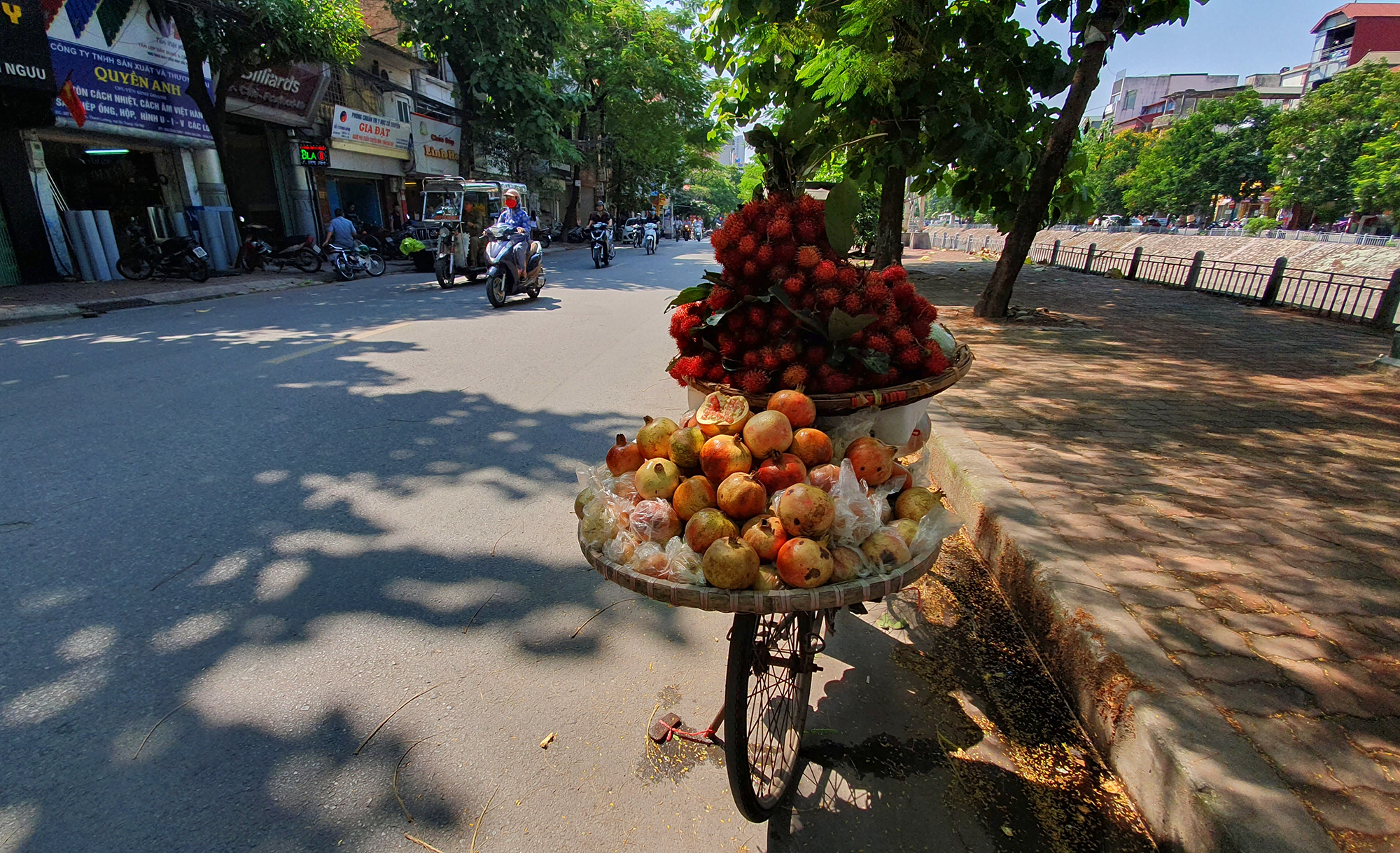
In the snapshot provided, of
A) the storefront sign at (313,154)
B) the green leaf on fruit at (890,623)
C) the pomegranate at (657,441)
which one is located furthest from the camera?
the storefront sign at (313,154)

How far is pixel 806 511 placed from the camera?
167 centimetres

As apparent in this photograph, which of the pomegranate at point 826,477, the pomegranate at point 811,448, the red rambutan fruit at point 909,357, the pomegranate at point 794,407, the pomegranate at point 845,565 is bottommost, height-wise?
the pomegranate at point 845,565

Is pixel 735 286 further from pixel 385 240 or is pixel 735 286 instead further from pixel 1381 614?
pixel 385 240

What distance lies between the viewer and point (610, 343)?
8.11m

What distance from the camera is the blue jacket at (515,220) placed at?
11.1 m

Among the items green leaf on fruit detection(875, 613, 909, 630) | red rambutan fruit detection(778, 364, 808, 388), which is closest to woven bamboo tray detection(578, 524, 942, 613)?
red rambutan fruit detection(778, 364, 808, 388)

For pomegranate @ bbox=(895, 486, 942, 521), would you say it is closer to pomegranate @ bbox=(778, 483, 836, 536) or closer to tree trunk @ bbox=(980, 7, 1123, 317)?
pomegranate @ bbox=(778, 483, 836, 536)

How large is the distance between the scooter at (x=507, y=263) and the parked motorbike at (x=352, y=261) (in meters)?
5.57

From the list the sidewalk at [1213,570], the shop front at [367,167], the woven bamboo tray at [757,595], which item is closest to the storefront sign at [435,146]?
the shop front at [367,167]

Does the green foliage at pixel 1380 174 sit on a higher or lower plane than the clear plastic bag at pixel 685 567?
higher

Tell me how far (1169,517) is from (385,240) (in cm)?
2050

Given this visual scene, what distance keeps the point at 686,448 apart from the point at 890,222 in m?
10.9

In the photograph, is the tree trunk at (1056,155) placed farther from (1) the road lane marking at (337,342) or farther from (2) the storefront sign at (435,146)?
(2) the storefront sign at (435,146)

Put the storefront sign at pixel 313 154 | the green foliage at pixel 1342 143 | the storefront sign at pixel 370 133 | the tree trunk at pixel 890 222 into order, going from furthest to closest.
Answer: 1. the green foliage at pixel 1342 143
2. the storefront sign at pixel 370 133
3. the storefront sign at pixel 313 154
4. the tree trunk at pixel 890 222
